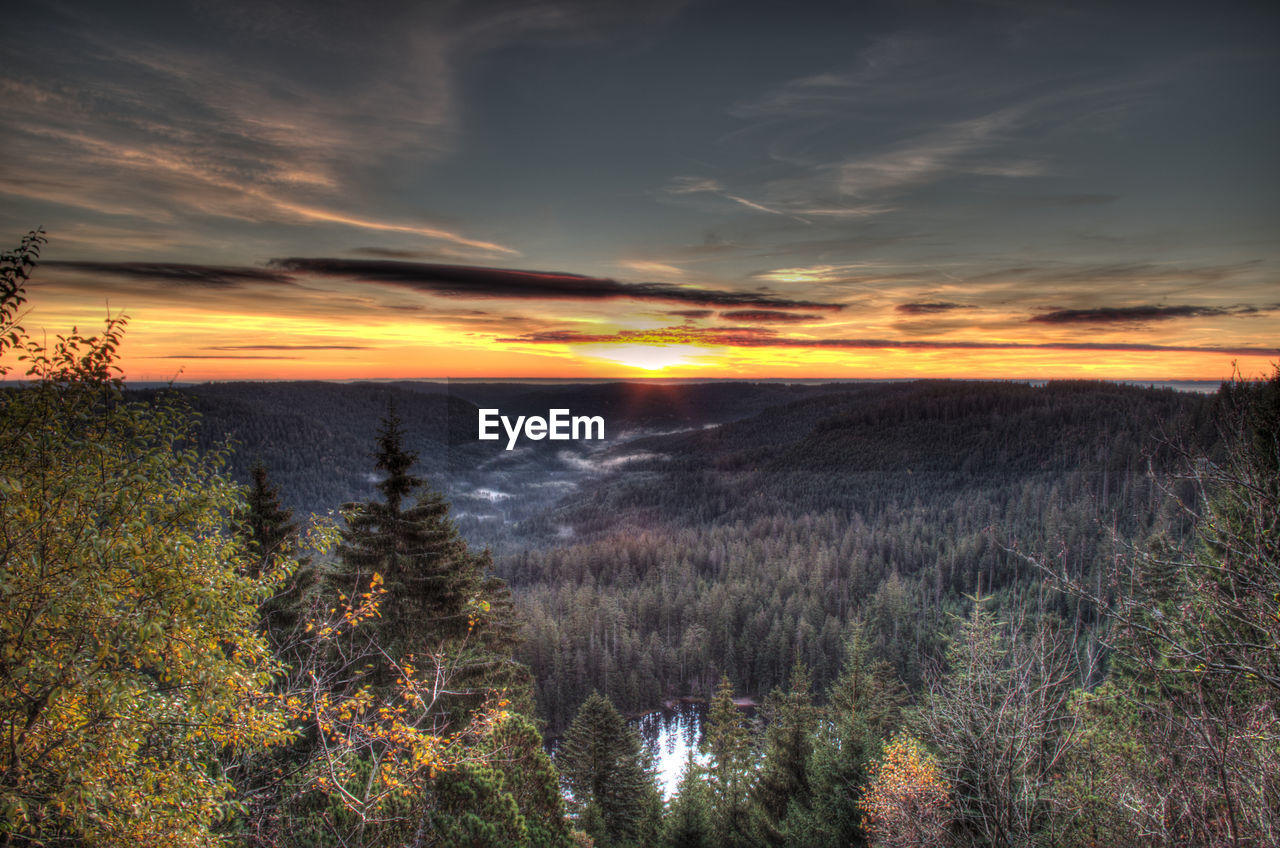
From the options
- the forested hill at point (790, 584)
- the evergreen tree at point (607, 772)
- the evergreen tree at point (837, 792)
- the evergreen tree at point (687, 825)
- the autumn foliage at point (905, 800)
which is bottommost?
the forested hill at point (790, 584)

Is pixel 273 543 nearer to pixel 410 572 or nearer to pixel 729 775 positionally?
pixel 410 572

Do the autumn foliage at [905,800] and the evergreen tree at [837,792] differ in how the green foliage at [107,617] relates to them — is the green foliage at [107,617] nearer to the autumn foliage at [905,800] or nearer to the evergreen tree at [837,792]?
the autumn foliage at [905,800]

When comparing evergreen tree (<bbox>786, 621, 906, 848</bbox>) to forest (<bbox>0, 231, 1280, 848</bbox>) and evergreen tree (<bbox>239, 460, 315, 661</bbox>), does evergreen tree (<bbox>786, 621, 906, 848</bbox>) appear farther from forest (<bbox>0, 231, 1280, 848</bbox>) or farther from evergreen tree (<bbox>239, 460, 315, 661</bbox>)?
evergreen tree (<bbox>239, 460, 315, 661</bbox>)

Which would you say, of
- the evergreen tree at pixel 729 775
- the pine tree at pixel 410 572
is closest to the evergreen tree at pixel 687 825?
the evergreen tree at pixel 729 775

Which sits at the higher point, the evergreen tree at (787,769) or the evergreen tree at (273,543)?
the evergreen tree at (273,543)

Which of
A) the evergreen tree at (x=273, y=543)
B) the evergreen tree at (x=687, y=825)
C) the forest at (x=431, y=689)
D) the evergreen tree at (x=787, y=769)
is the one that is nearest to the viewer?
the forest at (x=431, y=689)

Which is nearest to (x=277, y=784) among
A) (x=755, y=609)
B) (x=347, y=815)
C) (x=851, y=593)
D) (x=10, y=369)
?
(x=347, y=815)

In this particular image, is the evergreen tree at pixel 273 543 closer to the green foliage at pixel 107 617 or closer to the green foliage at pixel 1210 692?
the green foliage at pixel 107 617

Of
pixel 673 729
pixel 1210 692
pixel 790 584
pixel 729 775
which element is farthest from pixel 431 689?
pixel 790 584

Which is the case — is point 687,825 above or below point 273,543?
below

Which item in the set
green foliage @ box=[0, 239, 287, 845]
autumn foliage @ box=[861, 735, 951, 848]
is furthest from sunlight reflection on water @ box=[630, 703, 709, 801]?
green foliage @ box=[0, 239, 287, 845]

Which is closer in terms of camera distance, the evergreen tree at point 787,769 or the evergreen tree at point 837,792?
the evergreen tree at point 837,792

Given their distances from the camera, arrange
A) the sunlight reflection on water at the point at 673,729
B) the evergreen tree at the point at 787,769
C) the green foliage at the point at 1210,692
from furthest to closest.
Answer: the sunlight reflection on water at the point at 673,729 < the evergreen tree at the point at 787,769 < the green foliage at the point at 1210,692

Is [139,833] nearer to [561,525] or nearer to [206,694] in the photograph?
[206,694]
